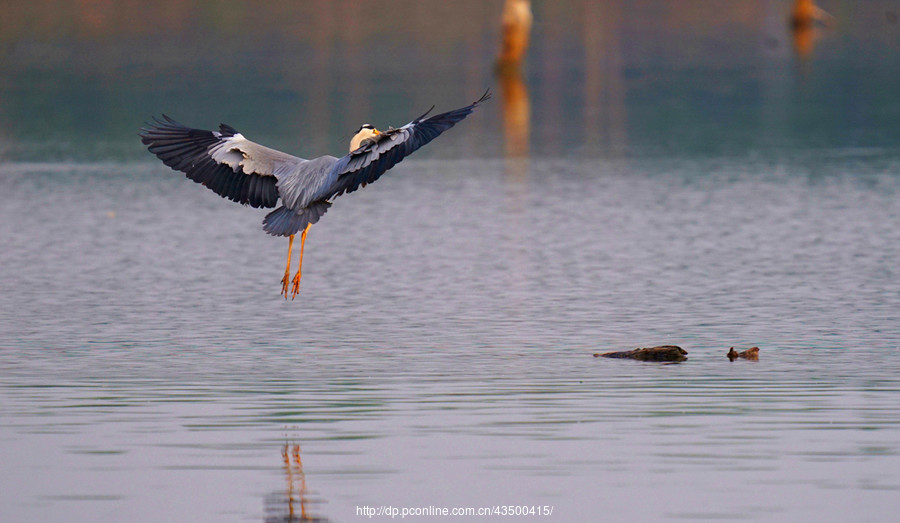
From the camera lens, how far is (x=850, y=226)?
27703 millimetres

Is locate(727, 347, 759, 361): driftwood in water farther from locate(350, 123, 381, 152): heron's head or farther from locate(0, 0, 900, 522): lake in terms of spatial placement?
locate(350, 123, 381, 152): heron's head

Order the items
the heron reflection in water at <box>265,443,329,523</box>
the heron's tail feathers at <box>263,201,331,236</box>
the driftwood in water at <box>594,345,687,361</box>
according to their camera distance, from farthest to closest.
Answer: the driftwood in water at <box>594,345,687,361</box>
the heron's tail feathers at <box>263,201,331,236</box>
the heron reflection in water at <box>265,443,329,523</box>

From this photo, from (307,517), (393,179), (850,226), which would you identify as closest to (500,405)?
(307,517)

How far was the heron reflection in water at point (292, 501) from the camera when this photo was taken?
1146 cm

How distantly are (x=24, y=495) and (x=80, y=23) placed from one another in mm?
101205

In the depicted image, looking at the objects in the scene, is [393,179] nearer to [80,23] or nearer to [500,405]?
[500,405]

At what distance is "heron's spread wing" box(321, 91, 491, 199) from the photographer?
14.8 metres

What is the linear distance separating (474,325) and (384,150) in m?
4.52

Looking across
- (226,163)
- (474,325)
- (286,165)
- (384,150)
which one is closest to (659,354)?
(474,325)

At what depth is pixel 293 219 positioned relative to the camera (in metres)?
15.5

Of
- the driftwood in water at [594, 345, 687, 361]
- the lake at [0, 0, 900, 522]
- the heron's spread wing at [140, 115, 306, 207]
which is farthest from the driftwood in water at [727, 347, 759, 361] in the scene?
the heron's spread wing at [140, 115, 306, 207]

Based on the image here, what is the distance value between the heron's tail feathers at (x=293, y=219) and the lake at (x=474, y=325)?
1377 millimetres

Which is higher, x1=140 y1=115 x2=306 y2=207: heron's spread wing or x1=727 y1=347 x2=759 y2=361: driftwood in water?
x1=140 y1=115 x2=306 y2=207: heron's spread wing

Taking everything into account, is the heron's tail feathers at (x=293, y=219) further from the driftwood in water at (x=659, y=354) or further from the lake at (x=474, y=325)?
the driftwood in water at (x=659, y=354)
